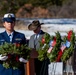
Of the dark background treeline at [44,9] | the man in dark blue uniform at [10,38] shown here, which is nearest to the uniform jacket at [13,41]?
the man in dark blue uniform at [10,38]

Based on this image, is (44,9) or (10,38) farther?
(44,9)

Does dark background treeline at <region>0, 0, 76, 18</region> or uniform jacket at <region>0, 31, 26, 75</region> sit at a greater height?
uniform jacket at <region>0, 31, 26, 75</region>

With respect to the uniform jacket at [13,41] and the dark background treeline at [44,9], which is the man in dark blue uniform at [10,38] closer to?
the uniform jacket at [13,41]

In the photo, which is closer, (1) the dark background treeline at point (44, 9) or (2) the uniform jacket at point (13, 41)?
(2) the uniform jacket at point (13, 41)

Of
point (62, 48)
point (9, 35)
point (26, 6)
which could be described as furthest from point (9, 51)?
point (26, 6)

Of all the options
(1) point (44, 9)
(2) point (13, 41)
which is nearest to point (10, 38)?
(2) point (13, 41)

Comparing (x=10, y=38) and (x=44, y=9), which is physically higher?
(x=10, y=38)

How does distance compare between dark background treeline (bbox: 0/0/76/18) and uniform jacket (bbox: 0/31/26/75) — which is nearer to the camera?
uniform jacket (bbox: 0/31/26/75)

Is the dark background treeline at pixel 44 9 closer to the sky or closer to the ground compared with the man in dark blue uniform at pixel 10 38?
closer to the ground

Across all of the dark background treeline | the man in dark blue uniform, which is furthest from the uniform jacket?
the dark background treeline

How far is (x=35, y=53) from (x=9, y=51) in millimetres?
356

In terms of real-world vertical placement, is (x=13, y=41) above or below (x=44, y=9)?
above

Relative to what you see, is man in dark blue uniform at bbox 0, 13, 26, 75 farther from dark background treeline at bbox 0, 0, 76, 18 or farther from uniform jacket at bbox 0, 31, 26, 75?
dark background treeline at bbox 0, 0, 76, 18

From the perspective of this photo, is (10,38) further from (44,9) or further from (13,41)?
(44,9)
